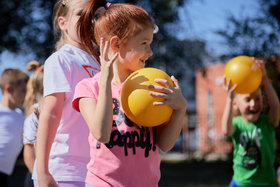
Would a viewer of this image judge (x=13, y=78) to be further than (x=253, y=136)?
Yes

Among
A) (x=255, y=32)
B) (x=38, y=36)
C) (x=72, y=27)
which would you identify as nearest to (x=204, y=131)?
(x=255, y=32)

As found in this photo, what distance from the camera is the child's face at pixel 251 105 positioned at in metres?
4.34

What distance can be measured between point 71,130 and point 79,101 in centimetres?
42

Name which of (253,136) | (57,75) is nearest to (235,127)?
(253,136)

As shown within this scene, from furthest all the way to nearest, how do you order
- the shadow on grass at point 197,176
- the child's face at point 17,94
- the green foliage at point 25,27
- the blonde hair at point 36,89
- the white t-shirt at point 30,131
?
the green foliage at point 25,27
the shadow on grass at point 197,176
the child's face at point 17,94
the blonde hair at point 36,89
the white t-shirt at point 30,131

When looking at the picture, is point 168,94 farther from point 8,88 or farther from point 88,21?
point 8,88

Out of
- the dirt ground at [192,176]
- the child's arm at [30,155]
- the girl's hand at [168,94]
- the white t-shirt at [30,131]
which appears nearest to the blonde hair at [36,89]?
the white t-shirt at [30,131]

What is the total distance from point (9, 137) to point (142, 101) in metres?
3.44

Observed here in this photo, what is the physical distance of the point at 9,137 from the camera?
470 cm

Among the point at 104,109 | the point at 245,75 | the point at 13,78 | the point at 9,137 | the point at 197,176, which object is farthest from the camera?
the point at 197,176

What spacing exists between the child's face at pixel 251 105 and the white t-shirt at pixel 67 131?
262 cm

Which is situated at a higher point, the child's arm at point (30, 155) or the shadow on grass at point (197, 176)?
the child's arm at point (30, 155)

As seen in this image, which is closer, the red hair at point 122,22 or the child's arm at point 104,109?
the child's arm at point 104,109

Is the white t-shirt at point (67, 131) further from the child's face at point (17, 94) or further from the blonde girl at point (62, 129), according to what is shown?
the child's face at point (17, 94)
